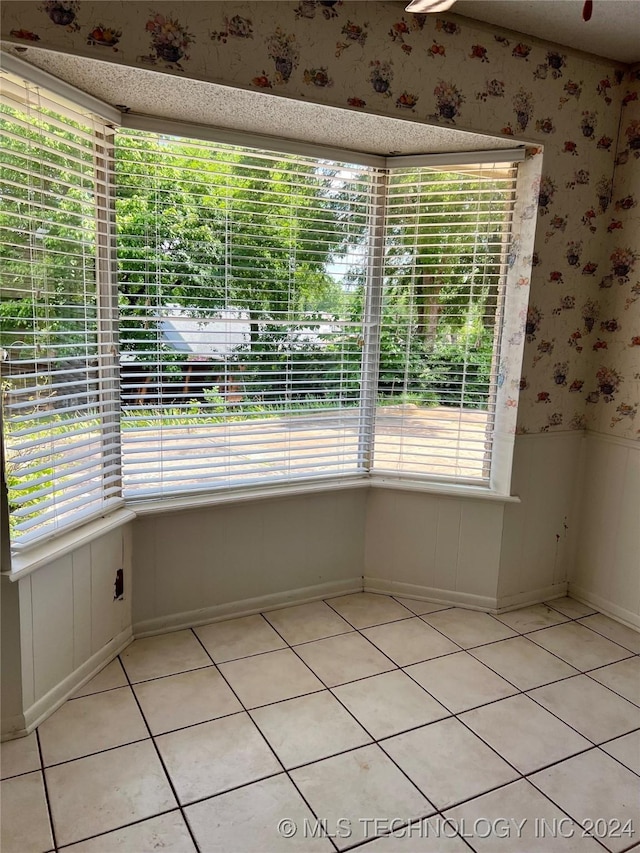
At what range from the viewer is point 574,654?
8.36 ft

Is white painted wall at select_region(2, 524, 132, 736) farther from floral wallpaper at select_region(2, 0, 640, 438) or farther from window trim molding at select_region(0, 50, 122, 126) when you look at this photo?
floral wallpaper at select_region(2, 0, 640, 438)

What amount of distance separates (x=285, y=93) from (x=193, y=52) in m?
0.33

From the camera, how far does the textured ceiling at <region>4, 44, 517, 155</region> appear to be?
1925mm

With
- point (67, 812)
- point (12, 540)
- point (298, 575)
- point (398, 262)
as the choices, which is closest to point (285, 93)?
point (398, 262)

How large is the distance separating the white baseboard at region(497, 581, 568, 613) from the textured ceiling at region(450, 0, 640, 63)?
246 cm

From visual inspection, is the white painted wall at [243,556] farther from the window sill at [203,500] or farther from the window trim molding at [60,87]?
the window trim molding at [60,87]

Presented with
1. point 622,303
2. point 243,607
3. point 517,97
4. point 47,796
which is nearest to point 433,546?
point 243,607

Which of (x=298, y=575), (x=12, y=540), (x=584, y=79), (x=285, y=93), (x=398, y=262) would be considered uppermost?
(x=584, y=79)

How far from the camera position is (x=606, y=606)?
2922 millimetres

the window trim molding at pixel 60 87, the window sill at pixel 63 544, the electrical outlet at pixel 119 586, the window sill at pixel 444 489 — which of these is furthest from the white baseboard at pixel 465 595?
the window trim molding at pixel 60 87

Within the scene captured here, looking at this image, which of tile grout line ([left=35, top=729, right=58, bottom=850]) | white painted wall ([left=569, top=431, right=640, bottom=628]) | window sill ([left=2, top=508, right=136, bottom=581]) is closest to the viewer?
tile grout line ([left=35, top=729, right=58, bottom=850])

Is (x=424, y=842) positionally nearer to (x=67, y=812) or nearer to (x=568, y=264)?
(x=67, y=812)

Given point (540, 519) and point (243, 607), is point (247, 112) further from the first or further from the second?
point (540, 519)

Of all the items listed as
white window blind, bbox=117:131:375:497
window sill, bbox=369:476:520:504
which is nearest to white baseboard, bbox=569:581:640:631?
window sill, bbox=369:476:520:504
